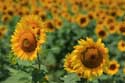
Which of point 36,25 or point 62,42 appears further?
point 62,42

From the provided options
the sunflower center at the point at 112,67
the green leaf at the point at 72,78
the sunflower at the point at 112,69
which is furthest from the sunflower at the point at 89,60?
the sunflower center at the point at 112,67

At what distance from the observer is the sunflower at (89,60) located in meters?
3.92

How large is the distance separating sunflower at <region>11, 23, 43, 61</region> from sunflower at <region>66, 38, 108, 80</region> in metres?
0.36

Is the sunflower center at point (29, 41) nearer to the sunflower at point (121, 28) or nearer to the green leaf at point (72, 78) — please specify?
the green leaf at point (72, 78)

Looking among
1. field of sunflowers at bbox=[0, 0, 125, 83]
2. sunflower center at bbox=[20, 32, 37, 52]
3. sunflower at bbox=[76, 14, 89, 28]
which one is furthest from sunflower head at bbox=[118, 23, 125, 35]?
sunflower center at bbox=[20, 32, 37, 52]

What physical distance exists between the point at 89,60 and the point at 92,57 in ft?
0.10

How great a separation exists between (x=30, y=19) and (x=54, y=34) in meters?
5.36

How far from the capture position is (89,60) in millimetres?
3906

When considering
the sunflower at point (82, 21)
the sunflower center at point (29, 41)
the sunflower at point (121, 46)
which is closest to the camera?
the sunflower center at point (29, 41)

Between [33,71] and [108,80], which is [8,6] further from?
[33,71]

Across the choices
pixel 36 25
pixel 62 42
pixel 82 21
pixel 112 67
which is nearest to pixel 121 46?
pixel 62 42

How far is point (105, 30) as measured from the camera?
966cm

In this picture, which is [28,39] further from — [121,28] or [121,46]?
[121,28]

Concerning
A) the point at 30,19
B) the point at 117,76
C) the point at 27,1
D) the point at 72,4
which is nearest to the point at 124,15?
the point at 72,4
